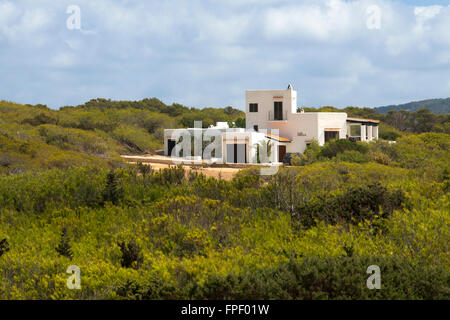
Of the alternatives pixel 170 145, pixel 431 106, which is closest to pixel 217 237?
pixel 170 145

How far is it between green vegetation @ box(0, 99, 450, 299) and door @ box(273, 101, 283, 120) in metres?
25.0

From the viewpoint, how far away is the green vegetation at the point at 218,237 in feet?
20.0

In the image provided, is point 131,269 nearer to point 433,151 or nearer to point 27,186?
point 27,186

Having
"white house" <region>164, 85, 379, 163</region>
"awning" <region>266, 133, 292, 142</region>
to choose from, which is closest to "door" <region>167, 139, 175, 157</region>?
"white house" <region>164, 85, 379, 163</region>

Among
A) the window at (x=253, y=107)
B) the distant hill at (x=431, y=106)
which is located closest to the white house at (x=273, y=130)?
the window at (x=253, y=107)

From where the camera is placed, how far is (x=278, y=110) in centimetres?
4203

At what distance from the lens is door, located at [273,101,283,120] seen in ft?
138

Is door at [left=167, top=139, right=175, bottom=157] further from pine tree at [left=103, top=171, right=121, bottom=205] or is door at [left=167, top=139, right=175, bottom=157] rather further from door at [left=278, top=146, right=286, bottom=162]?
pine tree at [left=103, top=171, right=121, bottom=205]

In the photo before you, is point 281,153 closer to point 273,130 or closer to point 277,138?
point 277,138

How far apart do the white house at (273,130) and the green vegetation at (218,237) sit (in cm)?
1948

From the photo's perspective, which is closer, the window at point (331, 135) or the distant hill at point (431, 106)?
the window at point (331, 135)

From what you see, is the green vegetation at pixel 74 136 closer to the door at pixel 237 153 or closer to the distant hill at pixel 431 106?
the door at pixel 237 153

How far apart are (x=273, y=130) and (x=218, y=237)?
3318 cm
